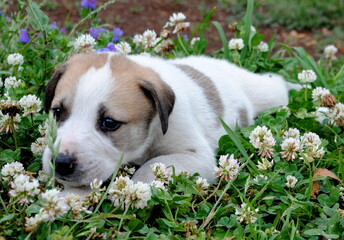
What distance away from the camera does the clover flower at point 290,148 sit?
13.4 feet

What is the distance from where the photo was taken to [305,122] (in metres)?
4.93

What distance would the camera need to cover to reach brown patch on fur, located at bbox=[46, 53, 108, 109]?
3.81 meters

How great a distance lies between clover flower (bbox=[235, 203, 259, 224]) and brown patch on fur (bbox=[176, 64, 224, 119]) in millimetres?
1447

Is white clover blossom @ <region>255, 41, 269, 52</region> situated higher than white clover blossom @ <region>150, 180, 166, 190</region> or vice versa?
white clover blossom @ <region>255, 41, 269, 52</region>

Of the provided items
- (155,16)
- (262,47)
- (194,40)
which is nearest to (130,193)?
(262,47)

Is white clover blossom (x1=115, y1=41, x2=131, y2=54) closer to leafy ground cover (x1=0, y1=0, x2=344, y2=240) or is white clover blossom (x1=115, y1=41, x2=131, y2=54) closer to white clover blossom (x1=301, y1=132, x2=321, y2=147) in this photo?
leafy ground cover (x1=0, y1=0, x2=344, y2=240)

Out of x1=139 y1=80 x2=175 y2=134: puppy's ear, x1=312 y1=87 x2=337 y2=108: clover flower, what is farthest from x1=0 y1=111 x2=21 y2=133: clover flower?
x1=312 y1=87 x2=337 y2=108: clover flower

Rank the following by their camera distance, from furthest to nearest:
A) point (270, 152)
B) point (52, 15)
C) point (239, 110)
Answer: point (52, 15) < point (239, 110) < point (270, 152)

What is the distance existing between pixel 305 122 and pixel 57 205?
8.91 feet

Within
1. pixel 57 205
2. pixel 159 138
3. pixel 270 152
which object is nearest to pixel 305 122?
pixel 270 152

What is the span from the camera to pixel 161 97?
4000 mm

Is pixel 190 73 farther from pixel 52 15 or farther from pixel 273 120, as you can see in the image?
pixel 52 15

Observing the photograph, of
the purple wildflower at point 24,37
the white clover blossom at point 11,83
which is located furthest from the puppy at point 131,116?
the purple wildflower at point 24,37

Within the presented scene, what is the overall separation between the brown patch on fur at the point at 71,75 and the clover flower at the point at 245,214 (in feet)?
4.38
